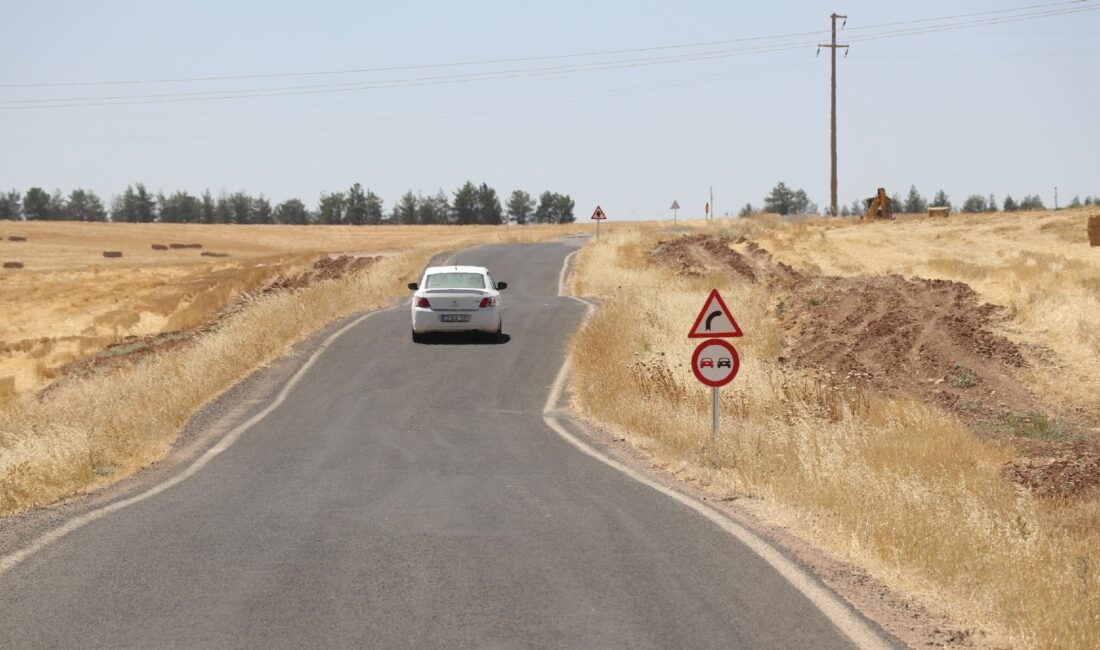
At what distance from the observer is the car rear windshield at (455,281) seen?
26.0 metres

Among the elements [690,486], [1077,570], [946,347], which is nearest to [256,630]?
[1077,570]

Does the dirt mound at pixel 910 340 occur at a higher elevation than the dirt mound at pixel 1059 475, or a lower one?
higher

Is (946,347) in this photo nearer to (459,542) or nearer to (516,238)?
(459,542)

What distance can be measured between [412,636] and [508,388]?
572 inches

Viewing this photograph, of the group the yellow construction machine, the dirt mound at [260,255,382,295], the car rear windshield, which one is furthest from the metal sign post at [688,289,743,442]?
the yellow construction machine

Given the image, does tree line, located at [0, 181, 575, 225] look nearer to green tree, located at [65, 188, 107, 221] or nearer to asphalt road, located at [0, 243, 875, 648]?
green tree, located at [65, 188, 107, 221]

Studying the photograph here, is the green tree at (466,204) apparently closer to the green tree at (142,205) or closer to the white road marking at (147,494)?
the green tree at (142,205)

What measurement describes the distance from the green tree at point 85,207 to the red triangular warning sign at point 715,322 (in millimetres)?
186712

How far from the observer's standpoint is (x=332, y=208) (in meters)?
170

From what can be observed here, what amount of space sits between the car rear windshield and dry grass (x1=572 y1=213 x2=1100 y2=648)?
2.82 metres

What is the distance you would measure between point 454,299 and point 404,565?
17.8 metres

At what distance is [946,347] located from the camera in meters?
24.4

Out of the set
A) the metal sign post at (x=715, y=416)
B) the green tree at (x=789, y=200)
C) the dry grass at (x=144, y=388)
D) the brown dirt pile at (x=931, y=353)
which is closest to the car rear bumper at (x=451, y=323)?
the dry grass at (x=144, y=388)

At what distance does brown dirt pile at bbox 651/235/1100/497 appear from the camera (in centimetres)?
1590
